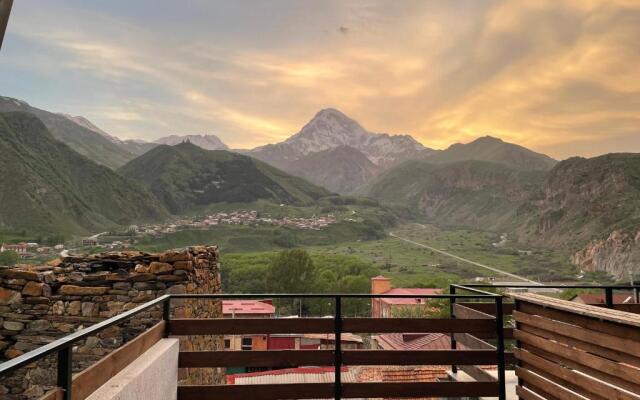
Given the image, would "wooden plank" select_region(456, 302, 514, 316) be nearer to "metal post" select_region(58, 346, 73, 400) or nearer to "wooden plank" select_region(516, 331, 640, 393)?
"wooden plank" select_region(516, 331, 640, 393)

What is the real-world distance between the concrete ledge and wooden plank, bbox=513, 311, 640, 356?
2953 millimetres

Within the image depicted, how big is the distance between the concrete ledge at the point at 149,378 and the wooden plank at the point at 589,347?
9.77 ft

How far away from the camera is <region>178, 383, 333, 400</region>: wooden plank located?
12.7 ft

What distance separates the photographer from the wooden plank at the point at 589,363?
2713 millimetres

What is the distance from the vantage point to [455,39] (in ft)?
62.5

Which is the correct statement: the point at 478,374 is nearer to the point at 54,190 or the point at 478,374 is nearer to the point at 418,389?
the point at 418,389

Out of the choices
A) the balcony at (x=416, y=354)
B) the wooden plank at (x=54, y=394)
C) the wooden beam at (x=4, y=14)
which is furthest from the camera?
the balcony at (x=416, y=354)

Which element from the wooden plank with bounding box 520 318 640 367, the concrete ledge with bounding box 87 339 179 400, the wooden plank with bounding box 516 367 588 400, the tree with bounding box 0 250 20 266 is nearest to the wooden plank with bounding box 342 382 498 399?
the wooden plank with bounding box 516 367 588 400

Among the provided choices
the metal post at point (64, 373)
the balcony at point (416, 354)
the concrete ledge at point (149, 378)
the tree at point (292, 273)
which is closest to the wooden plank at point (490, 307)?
the balcony at point (416, 354)

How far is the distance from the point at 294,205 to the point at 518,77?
126976mm

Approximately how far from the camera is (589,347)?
3119 mm

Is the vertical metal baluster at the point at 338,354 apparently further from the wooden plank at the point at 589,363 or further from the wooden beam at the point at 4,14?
the wooden beam at the point at 4,14

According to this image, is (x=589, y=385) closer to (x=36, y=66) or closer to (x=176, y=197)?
(x=36, y=66)

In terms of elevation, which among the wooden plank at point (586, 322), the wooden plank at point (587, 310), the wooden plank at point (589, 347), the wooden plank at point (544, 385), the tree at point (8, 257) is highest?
the wooden plank at point (587, 310)
